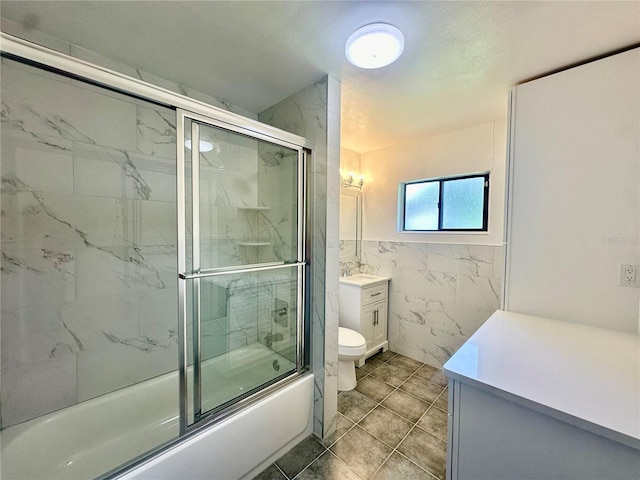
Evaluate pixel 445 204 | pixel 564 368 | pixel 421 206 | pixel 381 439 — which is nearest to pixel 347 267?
pixel 421 206

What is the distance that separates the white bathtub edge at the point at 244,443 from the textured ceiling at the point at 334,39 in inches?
80.4

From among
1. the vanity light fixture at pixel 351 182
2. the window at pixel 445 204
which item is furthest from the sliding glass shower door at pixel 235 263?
the window at pixel 445 204

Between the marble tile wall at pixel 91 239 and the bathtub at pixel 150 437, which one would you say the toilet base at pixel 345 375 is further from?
the marble tile wall at pixel 91 239

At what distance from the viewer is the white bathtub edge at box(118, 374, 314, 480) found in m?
1.17

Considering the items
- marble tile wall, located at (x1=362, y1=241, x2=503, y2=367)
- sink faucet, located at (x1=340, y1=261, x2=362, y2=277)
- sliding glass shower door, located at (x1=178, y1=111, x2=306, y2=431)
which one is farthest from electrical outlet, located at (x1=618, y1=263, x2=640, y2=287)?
sink faucet, located at (x1=340, y1=261, x2=362, y2=277)

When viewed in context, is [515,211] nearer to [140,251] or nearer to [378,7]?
[378,7]

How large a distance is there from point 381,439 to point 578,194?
6.44ft

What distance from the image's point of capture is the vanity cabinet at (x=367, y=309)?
8.64ft

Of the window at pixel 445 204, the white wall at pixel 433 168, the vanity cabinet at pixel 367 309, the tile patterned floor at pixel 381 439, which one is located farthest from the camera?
the vanity cabinet at pixel 367 309

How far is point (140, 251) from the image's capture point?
1654 mm

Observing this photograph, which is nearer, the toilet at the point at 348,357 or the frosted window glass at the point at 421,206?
the toilet at the point at 348,357

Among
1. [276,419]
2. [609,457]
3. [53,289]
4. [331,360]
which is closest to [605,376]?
[609,457]

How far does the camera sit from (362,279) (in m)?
2.86

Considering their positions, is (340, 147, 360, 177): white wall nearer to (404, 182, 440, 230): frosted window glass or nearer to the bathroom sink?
(404, 182, 440, 230): frosted window glass
